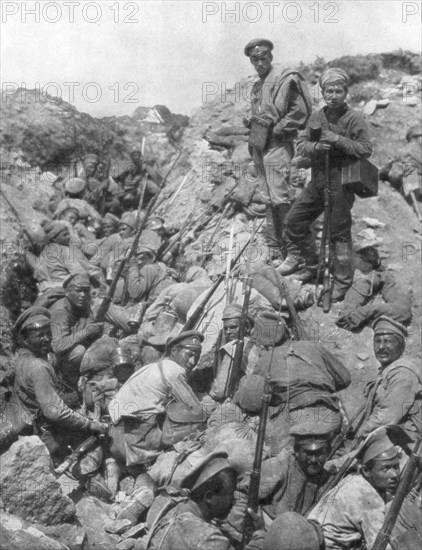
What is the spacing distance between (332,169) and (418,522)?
5.86 metres

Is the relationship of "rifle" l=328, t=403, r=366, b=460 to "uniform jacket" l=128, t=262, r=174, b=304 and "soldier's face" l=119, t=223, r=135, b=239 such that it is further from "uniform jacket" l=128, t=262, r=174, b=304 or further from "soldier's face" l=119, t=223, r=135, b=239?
"soldier's face" l=119, t=223, r=135, b=239

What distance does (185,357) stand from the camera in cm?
1167

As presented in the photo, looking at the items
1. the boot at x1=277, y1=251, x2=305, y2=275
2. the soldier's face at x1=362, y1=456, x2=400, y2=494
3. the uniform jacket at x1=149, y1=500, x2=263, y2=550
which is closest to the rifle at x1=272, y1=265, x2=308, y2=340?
the boot at x1=277, y1=251, x2=305, y2=275

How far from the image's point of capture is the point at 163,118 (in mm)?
24156

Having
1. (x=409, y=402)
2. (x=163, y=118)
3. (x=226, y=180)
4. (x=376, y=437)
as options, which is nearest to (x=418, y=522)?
(x=376, y=437)

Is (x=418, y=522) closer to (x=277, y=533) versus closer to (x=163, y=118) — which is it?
(x=277, y=533)

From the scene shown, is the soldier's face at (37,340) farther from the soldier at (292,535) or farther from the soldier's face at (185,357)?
the soldier at (292,535)

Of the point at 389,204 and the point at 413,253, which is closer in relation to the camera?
the point at 413,253

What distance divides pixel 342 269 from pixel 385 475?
16.6 ft

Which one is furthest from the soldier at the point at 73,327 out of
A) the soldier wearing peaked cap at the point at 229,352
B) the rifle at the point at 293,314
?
the rifle at the point at 293,314

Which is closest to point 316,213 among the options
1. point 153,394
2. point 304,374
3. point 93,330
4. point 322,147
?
point 322,147

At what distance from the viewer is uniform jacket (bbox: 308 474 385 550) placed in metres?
8.93

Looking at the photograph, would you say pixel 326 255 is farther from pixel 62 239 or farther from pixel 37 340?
pixel 62 239

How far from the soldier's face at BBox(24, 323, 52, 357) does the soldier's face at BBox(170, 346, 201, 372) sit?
4.74ft
